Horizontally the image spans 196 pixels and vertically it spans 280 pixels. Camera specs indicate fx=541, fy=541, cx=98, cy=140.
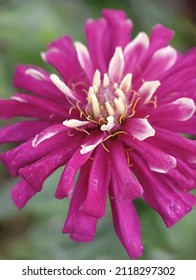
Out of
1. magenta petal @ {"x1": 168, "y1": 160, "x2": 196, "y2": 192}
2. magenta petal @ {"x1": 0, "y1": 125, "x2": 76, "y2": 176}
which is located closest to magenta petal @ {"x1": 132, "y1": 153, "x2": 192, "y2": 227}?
magenta petal @ {"x1": 168, "y1": 160, "x2": 196, "y2": 192}

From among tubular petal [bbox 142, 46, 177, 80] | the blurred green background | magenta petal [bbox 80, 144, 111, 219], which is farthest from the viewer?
the blurred green background

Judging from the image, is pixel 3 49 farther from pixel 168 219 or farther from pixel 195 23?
pixel 168 219

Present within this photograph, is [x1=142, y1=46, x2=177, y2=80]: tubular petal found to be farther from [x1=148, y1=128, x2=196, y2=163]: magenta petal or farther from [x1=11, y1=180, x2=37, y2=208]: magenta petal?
[x1=11, y1=180, x2=37, y2=208]: magenta petal

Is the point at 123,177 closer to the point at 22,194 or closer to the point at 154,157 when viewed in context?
the point at 154,157

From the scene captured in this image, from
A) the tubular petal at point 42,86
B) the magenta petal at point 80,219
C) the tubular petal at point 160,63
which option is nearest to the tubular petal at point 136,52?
the tubular petal at point 160,63

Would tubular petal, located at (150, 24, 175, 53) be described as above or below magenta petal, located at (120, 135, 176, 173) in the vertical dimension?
above

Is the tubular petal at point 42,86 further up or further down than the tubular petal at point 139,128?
further up

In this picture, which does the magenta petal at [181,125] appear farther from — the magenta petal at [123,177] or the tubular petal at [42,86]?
the tubular petal at [42,86]
